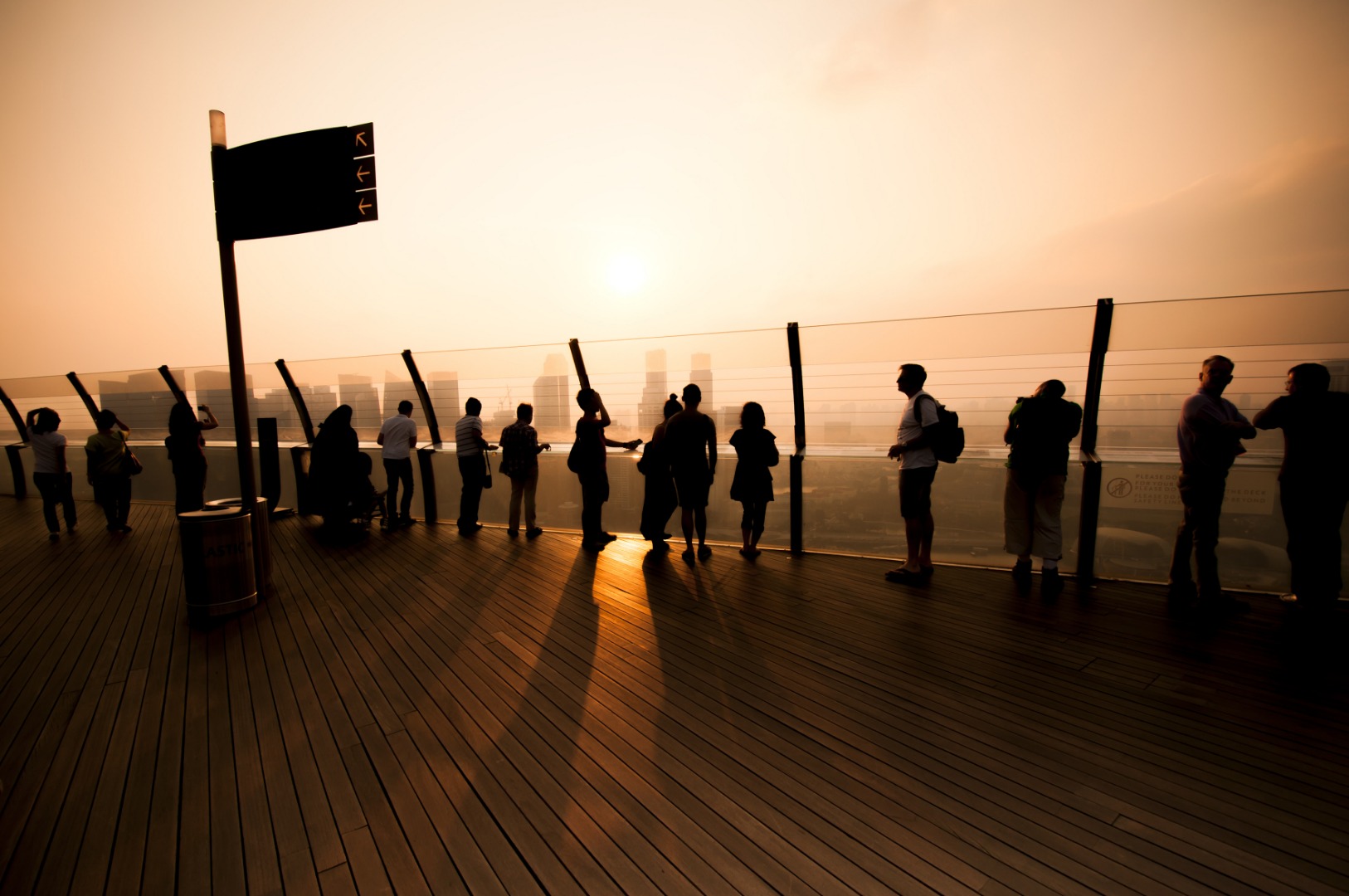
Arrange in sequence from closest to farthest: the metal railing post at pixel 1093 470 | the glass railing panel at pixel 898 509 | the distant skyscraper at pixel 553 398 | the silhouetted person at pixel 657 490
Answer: the metal railing post at pixel 1093 470 → the glass railing panel at pixel 898 509 → the silhouetted person at pixel 657 490 → the distant skyscraper at pixel 553 398

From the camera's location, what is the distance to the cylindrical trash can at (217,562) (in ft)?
13.6

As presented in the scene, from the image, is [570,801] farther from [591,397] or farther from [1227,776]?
[591,397]

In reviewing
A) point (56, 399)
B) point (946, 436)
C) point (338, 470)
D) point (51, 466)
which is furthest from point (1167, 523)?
point (56, 399)

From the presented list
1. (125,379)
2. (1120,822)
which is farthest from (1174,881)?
(125,379)

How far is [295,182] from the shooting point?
436cm

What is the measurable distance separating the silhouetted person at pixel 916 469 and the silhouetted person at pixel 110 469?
9.62 m

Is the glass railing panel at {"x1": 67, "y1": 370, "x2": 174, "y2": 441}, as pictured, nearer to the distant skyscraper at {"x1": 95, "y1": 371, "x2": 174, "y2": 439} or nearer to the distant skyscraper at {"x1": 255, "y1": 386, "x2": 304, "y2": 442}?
the distant skyscraper at {"x1": 95, "y1": 371, "x2": 174, "y2": 439}

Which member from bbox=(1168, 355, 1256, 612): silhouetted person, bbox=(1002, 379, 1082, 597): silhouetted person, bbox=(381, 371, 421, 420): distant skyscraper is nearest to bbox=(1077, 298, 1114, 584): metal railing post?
bbox=(1002, 379, 1082, 597): silhouetted person

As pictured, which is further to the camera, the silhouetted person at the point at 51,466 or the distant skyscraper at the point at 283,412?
the distant skyscraper at the point at 283,412

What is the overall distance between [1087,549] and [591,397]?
4947 millimetres

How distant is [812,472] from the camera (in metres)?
5.91

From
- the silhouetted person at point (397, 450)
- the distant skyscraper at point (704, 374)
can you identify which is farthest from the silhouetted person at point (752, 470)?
the silhouetted person at point (397, 450)

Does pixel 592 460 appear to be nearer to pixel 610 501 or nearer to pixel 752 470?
pixel 610 501

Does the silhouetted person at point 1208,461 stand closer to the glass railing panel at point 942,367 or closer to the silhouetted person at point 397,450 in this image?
the glass railing panel at point 942,367
